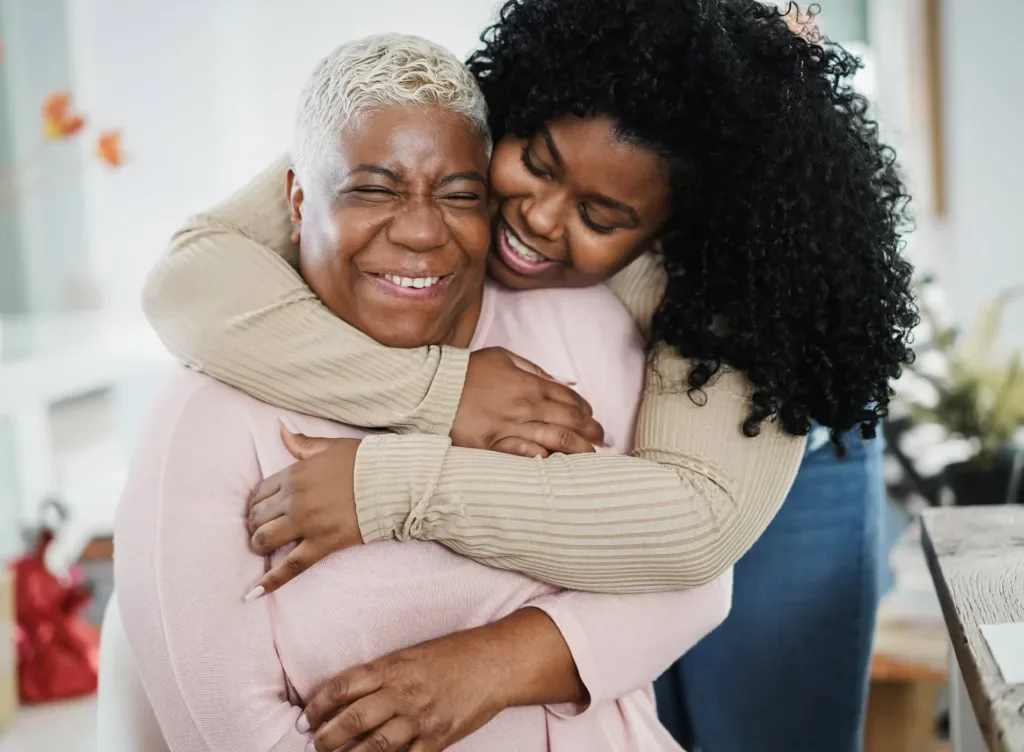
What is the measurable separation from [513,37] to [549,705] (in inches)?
35.8

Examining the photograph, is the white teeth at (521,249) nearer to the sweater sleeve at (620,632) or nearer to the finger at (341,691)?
the sweater sleeve at (620,632)

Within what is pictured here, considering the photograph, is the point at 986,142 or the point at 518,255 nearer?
the point at 518,255

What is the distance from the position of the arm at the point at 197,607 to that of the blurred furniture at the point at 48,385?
159cm

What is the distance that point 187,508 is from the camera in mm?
1354

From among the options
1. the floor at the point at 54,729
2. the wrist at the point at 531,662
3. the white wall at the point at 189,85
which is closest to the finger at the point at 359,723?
the wrist at the point at 531,662

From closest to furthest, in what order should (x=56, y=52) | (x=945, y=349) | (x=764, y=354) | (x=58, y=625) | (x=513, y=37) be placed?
(x=764, y=354) → (x=513, y=37) → (x=58, y=625) → (x=945, y=349) → (x=56, y=52)

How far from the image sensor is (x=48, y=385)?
9.57 ft

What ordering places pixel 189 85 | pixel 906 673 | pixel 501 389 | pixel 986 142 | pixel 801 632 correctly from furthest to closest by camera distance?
pixel 189 85
pixel 986 142
pixel 906 673
pixel 801 632
pixel 501 389

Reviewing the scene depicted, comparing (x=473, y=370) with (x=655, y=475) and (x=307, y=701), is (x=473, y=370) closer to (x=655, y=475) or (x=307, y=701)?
(x=655, y=475)

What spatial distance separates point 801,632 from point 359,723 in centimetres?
85

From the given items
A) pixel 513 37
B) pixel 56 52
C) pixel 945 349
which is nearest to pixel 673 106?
pixel 513 37

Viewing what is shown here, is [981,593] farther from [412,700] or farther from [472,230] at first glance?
[472,230]

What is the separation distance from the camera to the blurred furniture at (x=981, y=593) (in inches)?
37.5

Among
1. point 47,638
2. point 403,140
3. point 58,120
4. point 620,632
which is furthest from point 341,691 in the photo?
point 58,120
